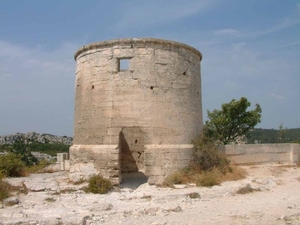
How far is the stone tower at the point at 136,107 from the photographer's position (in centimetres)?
830

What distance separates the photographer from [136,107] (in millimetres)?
8461

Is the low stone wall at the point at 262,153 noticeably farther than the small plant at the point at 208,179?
Yes

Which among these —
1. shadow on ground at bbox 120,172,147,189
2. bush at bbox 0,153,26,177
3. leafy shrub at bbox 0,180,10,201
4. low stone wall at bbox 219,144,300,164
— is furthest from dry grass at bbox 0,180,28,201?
low stone wall at bbox 219,144,300,164

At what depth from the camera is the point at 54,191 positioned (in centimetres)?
741

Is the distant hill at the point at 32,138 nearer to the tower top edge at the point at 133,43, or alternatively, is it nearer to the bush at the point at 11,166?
the bush at the point at 11,166

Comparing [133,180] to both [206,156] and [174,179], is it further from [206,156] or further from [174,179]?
[206,156]

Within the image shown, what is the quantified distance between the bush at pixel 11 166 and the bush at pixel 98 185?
339 cm

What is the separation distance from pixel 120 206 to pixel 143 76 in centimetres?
370

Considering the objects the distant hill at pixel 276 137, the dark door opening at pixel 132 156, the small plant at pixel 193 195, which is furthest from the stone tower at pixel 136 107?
the distant hill at pixel 276 137

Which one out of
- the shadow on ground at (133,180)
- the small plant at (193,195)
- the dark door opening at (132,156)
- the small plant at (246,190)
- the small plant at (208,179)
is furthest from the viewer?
the dark door opening at (132,156)

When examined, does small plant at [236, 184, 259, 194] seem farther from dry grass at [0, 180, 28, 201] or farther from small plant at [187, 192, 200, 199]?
dry grass at [0, 180, 28, 201]

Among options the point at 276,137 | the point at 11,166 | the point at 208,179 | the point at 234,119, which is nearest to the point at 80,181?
the point at 11,166

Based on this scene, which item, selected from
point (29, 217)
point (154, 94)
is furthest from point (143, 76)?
point (29, 217)

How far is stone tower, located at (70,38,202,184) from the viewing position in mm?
8297
